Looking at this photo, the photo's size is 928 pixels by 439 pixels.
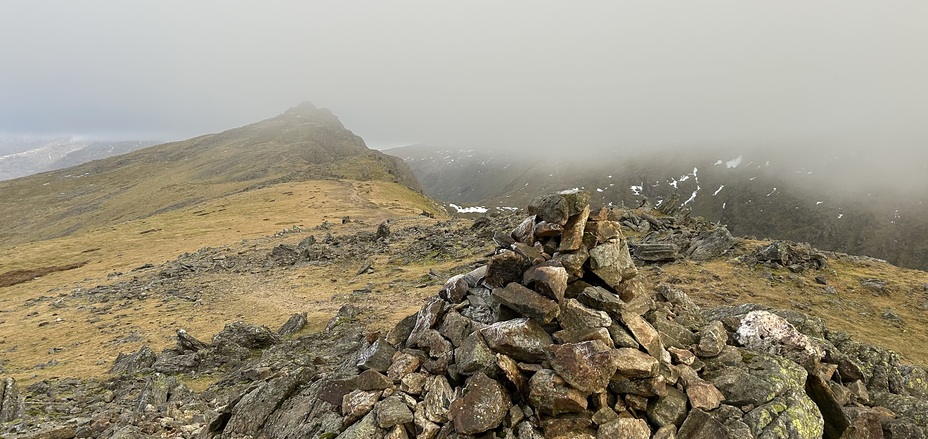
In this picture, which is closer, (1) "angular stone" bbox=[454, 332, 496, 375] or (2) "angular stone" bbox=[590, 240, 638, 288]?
(1) "angular stone" bbox=[454, 332, 496, 375]

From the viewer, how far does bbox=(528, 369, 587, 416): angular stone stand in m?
11.3

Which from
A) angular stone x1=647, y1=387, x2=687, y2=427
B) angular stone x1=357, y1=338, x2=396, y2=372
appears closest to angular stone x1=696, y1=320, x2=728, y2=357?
angular stone x1=647, y1=387, x2=687, y2=427

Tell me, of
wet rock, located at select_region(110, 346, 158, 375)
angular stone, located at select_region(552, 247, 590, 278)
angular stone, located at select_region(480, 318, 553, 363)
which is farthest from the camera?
wet rock, located at select_region(110, 346, 158, 375)

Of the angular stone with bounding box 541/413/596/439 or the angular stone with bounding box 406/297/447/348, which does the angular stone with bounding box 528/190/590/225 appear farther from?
the angular stone with bounding box 541/413/596/439

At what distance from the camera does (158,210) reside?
11506 centimetres

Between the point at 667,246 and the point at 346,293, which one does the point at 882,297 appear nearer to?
the point at 667,246

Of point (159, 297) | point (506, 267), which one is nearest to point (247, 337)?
point (506, 267)

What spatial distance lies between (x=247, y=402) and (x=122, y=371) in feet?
54.5

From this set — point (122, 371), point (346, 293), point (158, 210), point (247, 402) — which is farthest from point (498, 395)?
point (158, 210)

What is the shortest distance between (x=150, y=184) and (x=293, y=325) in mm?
165509

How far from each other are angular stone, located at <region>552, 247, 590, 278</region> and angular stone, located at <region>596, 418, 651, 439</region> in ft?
16.4

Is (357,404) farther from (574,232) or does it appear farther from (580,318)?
(574,232)

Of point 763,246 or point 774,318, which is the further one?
point 763,246

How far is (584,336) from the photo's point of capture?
1280cm
